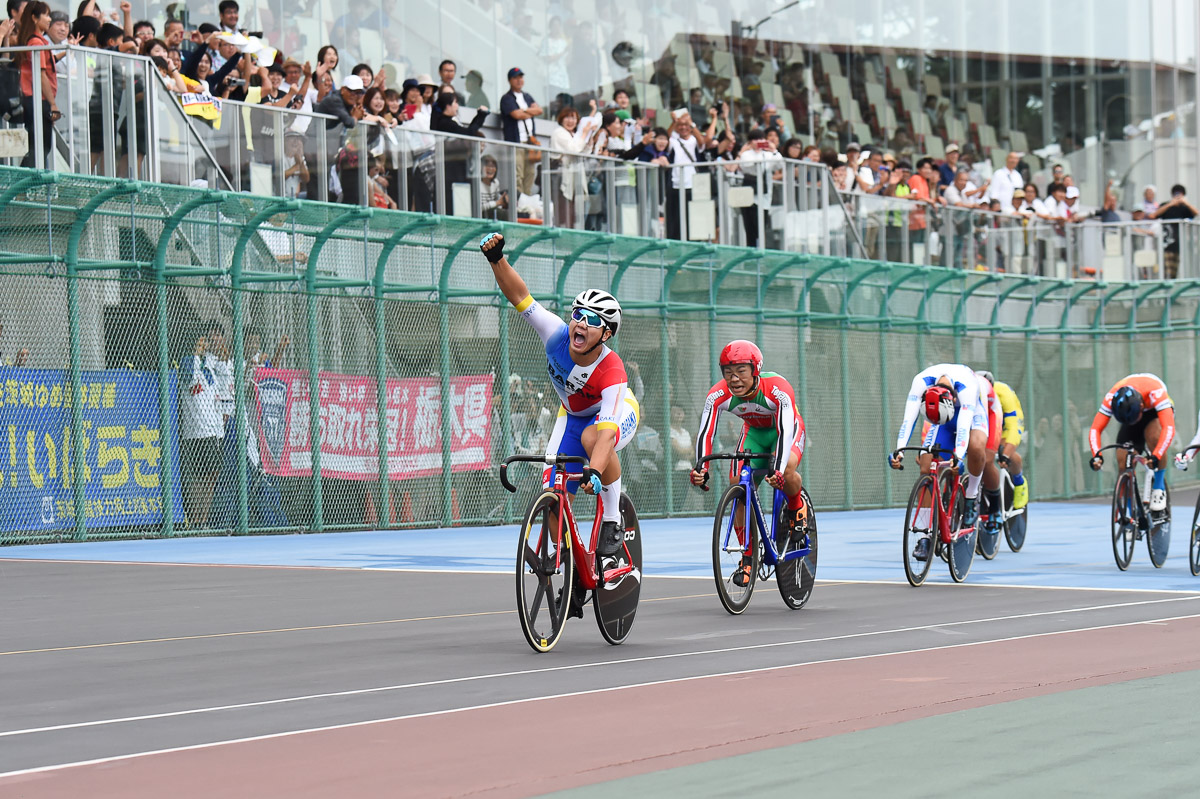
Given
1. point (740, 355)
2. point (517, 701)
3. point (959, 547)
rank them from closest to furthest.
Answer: point (517, 701) < point (740, 355) < point (959, 547)

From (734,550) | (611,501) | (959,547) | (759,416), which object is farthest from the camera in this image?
Result: (959,547)

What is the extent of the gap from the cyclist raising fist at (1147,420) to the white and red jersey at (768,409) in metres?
4.49

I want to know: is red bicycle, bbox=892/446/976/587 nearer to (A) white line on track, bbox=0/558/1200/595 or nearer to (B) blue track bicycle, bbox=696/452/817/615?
(A) white line on track, bbox=0/558/1200/595

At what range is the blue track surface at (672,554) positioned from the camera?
13.9m

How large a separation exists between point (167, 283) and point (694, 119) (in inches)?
652

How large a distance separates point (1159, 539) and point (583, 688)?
28.0ft

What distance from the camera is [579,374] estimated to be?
342 inches

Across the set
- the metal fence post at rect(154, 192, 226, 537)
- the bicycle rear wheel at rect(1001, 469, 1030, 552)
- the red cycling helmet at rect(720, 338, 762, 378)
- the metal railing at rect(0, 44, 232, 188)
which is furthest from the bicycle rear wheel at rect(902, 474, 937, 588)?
the metal railing at rect(0, 44, 232, 188)

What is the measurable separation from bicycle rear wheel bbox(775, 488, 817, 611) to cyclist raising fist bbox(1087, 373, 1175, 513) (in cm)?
403

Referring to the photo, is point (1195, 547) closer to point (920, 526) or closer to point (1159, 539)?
point (1159, 539)

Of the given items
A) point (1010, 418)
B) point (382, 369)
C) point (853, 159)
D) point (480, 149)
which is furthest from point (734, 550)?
point (853, 159)

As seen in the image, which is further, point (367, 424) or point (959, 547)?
point (367, 424)

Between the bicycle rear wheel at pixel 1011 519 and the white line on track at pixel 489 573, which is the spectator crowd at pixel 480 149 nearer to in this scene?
the white line on track at pixel 489 573

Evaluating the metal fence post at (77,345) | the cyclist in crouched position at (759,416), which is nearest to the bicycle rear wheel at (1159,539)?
the cyclist in crouched position at (759,416)
